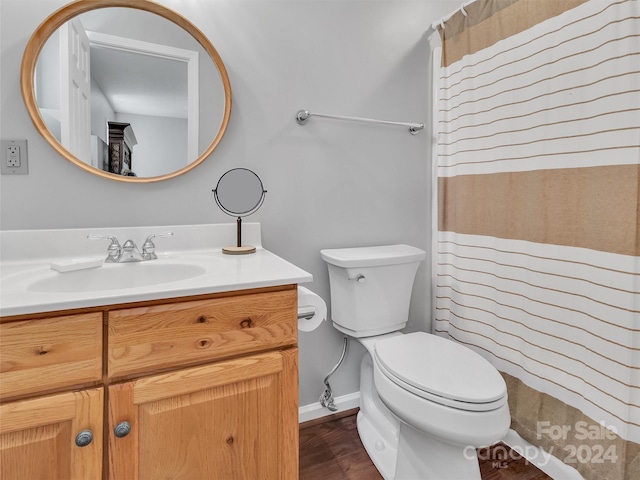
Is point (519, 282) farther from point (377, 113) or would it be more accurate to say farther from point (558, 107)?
point (377, 113)

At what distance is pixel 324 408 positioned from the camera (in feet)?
5.28

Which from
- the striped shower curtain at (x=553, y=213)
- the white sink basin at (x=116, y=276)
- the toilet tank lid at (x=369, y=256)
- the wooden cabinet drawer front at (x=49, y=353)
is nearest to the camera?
the wooden cabinet drawer front at (x=49, y=353)

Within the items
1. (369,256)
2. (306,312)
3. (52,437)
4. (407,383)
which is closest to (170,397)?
(52,437)

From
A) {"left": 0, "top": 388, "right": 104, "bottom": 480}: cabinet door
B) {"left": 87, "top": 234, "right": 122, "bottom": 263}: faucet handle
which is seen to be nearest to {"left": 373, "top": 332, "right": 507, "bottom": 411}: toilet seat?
{"left": 0, "top": 388, "right": 104, "bottom": 480}: cabinet door

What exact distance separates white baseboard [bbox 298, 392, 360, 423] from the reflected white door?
4.34 feet

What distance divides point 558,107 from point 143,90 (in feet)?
4.83

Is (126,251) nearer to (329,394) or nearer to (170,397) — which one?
(170,397)

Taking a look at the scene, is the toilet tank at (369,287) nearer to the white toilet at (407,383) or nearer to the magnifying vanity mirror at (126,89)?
the white toilet at (407,383)

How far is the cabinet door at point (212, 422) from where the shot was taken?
77 centimetres

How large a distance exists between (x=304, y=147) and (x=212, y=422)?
1.09 meters

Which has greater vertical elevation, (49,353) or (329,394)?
(49,353)

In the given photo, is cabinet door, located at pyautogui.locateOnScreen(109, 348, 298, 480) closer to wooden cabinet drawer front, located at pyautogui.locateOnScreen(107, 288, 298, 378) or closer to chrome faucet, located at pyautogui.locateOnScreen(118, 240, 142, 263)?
wooden cabinet drawer front, located at pyautogui.locateOnScreen(107, 288, 298, 378)

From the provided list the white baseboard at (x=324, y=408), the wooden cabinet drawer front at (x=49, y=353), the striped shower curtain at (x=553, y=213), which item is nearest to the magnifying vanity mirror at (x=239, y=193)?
the wooden cabinet drawer front at (x=49, y=353)

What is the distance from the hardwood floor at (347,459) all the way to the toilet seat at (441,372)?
17.9 inches
